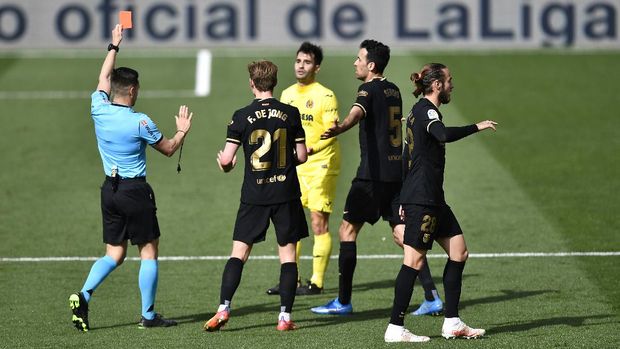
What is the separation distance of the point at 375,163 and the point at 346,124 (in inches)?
28.8

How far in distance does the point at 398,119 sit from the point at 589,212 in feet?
19.1

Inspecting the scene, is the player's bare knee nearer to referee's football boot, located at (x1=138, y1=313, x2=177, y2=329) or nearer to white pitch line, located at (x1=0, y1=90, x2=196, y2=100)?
referee's football boot, located at (x1=138, y1=313, x2=177, y2=329)

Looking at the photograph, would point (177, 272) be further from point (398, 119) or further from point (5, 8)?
point (5, 8)

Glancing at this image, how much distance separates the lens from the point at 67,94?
88.8 ft

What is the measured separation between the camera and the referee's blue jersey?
1119cm

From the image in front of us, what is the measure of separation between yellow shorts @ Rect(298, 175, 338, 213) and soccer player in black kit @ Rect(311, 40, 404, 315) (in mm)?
936

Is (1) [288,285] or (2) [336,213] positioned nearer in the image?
(1) [288,285]

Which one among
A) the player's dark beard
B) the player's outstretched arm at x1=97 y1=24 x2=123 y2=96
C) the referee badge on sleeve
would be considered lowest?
the referee badge on sleeve

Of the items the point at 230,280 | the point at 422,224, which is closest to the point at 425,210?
the point at 422,224

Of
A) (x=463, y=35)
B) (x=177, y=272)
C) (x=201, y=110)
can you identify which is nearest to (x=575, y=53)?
(x=463, y=35)

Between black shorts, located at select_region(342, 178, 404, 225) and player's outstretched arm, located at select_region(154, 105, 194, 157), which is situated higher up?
player's outstretched arm, located at select_region(154, 105, 194, 157)

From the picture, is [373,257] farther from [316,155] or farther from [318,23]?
[318,23]

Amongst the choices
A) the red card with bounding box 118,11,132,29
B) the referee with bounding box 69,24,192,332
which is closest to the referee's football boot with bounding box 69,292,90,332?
the referee with bounding box 69,24,192,332

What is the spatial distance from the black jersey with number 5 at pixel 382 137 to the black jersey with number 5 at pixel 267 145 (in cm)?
112
